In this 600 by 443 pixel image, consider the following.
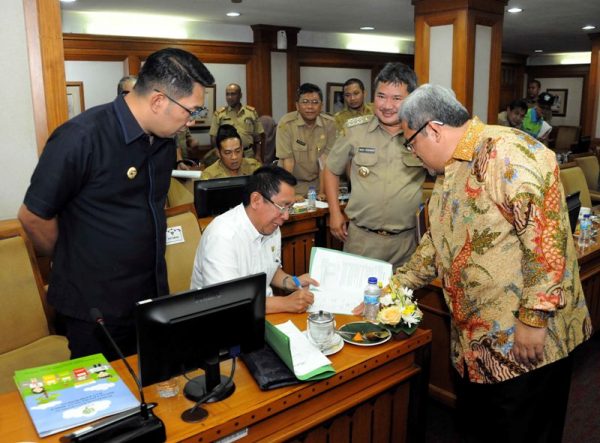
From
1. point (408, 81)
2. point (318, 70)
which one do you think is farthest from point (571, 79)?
point (408, 81)

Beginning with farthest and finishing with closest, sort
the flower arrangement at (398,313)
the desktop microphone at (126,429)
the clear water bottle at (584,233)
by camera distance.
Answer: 1. the clear water bottle at (584,233)
2. the flower arrangement at (398,313)
3. the desktop microphone at (126,429)

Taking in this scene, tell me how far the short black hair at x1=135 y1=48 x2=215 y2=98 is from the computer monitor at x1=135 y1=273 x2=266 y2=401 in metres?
0.68

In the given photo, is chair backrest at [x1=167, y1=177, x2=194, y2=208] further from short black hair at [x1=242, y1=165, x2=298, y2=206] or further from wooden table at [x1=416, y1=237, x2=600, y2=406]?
wooden table at [x1=416, y1=237, x2=600, y2=406]

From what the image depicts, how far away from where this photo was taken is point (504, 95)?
12.8 metres

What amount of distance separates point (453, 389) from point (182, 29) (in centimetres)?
614

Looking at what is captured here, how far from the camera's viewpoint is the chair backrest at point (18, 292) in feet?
7.22

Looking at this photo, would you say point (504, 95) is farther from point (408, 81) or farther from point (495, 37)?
point (408, 81)

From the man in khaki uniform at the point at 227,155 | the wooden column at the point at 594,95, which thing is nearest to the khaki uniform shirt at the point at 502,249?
the man in khaki uniform at the point at 227,155

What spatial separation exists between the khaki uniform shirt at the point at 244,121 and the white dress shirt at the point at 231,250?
4779 millimetres

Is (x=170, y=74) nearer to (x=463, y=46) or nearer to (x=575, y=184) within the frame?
(x=575, y=184)

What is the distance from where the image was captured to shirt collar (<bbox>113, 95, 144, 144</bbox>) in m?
1.73

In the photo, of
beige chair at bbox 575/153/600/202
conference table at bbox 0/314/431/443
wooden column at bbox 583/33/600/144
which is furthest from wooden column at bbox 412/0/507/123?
conference table at bbox 0/314/431/443

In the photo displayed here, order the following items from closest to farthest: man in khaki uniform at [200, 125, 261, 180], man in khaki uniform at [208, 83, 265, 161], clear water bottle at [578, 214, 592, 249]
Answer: clear water bottle at [578, 214, 592, 249], man in khaki uniform at [200, 125, 261, 180], man in khaki uniform at [208, 83, 265, 161]

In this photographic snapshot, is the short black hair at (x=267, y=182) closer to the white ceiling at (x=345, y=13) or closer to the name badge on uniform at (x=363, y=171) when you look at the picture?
the name badge on uniform at (x=363, y=171)
